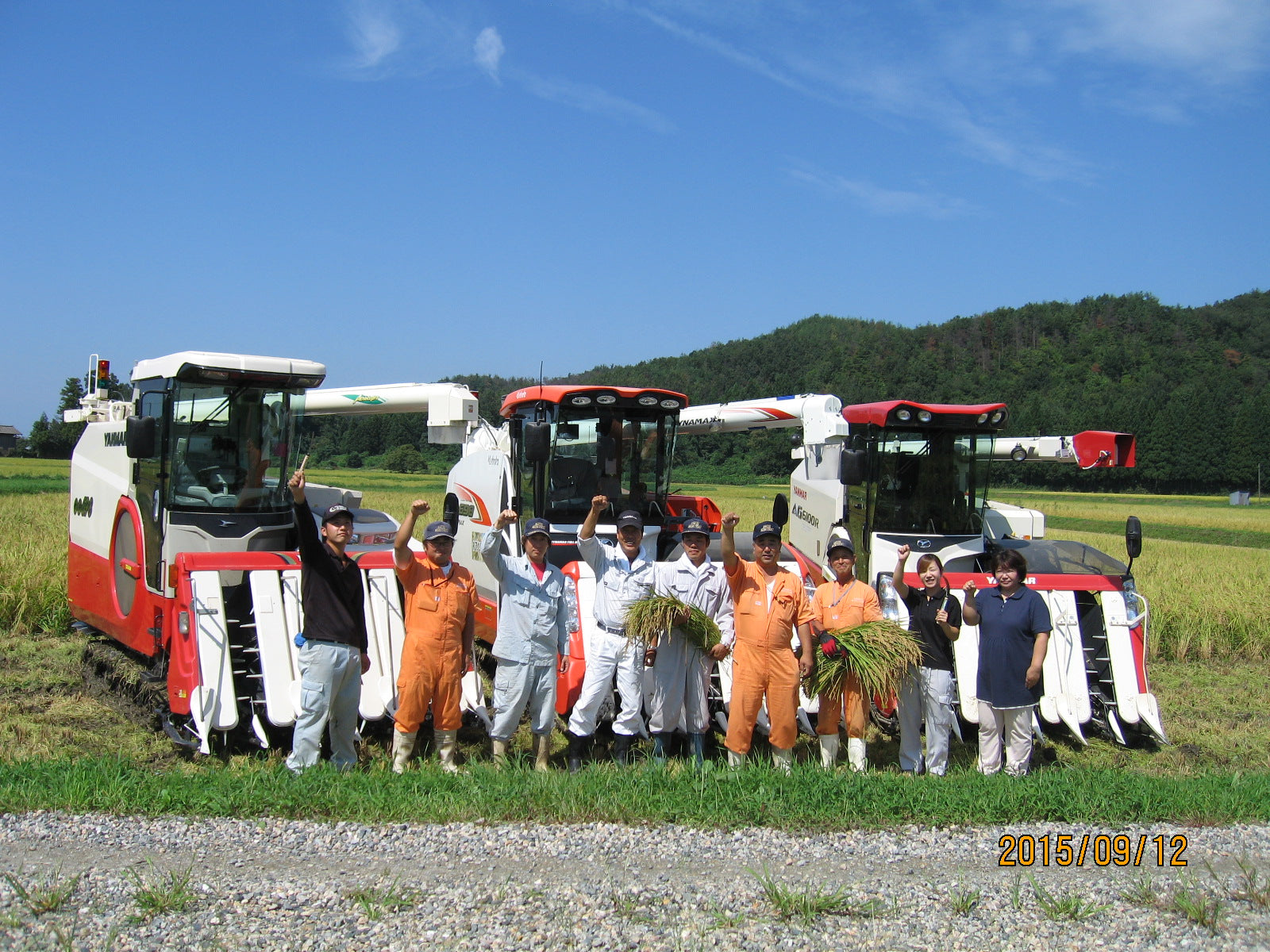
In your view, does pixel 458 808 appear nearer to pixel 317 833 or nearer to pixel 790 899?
pixel 317 833

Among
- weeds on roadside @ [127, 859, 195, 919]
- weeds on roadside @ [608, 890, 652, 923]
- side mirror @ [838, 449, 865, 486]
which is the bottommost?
weeds on roadside @ [608, 890, 652, 923]

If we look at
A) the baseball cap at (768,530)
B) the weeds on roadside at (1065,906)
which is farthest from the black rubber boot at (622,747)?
the weeds on roadside at (1065,906)

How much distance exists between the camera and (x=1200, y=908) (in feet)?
13.8

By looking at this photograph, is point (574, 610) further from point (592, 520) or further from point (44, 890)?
point (44, 890)

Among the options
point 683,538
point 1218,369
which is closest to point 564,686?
point 683,538

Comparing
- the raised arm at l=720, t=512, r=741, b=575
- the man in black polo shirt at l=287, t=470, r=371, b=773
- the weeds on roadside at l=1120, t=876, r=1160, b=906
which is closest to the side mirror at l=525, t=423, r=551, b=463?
the man in black polo shirt at l=287, t=470, r=371, b=773

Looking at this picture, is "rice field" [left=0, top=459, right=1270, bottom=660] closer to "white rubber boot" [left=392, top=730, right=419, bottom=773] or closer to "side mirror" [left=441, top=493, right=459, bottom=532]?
"side mirror" [left=441, top=493, right=459, bottom=532]

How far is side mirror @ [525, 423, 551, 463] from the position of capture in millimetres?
8672

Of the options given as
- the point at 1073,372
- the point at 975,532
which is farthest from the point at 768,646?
the point at 1073,372

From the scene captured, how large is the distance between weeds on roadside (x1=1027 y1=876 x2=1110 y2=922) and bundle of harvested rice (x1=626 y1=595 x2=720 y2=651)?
293 cm

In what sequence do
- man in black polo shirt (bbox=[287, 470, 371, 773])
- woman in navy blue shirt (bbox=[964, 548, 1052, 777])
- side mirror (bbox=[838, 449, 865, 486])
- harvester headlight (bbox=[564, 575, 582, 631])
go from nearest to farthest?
1. man in black polo shirt (bbox=[287, 470, 371, 773])
2. woman in navy blue shirt (bbox=[964, 548, 1052, 777])
3. harvester headlight (bbox=[564, 575, 582, 631])
4. side mirror (bbox=[838, 449, 865, 486])

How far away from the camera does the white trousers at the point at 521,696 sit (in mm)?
6855

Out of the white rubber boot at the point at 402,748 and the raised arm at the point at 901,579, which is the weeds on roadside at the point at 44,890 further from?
the raised arm at the point at 901,579

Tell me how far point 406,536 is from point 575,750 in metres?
2.05
